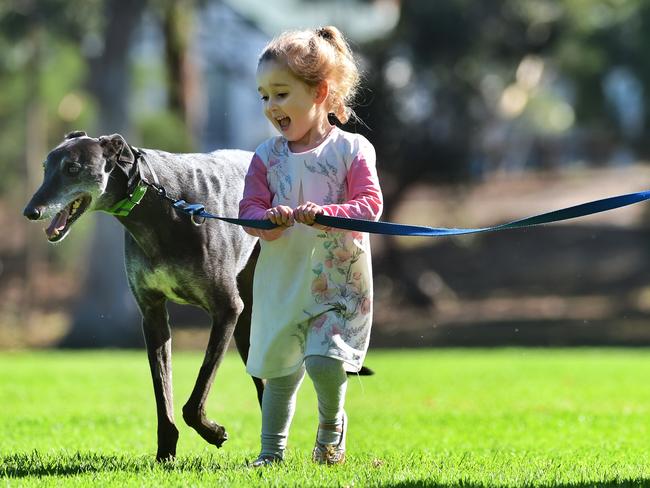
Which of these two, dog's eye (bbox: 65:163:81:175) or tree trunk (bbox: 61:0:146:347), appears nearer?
dog's eye (bbox: 65:163:81:175)

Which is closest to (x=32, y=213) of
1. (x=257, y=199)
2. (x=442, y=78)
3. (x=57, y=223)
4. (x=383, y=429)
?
(x=57, y=223)

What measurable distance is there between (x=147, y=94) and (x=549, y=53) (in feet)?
49.2

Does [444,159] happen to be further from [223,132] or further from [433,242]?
[223,132]

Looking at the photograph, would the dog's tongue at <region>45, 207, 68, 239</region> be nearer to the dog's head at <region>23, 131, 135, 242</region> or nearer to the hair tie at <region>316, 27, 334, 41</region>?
the dog's head at <region>23, 131, 135, 242</region>

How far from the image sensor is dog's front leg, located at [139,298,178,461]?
19.7 feet

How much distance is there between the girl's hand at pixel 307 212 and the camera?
5125 millimetres

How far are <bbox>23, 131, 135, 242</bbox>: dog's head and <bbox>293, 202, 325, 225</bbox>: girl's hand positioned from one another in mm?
1021

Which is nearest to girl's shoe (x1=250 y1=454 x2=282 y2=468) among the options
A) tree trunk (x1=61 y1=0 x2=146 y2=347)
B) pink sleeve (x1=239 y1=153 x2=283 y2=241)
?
pink sleeve (x1=239 y1=153 x2=283 y2=241)

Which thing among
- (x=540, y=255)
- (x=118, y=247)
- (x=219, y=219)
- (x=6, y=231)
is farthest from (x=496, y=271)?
(x=219, y=219)

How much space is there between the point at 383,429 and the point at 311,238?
3.32 metres

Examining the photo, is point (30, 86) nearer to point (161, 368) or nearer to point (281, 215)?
point (161, 368)

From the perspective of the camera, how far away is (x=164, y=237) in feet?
19.2

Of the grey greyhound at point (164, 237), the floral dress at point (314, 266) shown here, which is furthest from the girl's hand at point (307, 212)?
the grey greyhound at point (164, 237)

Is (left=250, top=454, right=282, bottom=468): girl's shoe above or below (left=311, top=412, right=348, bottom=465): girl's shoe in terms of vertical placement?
below
